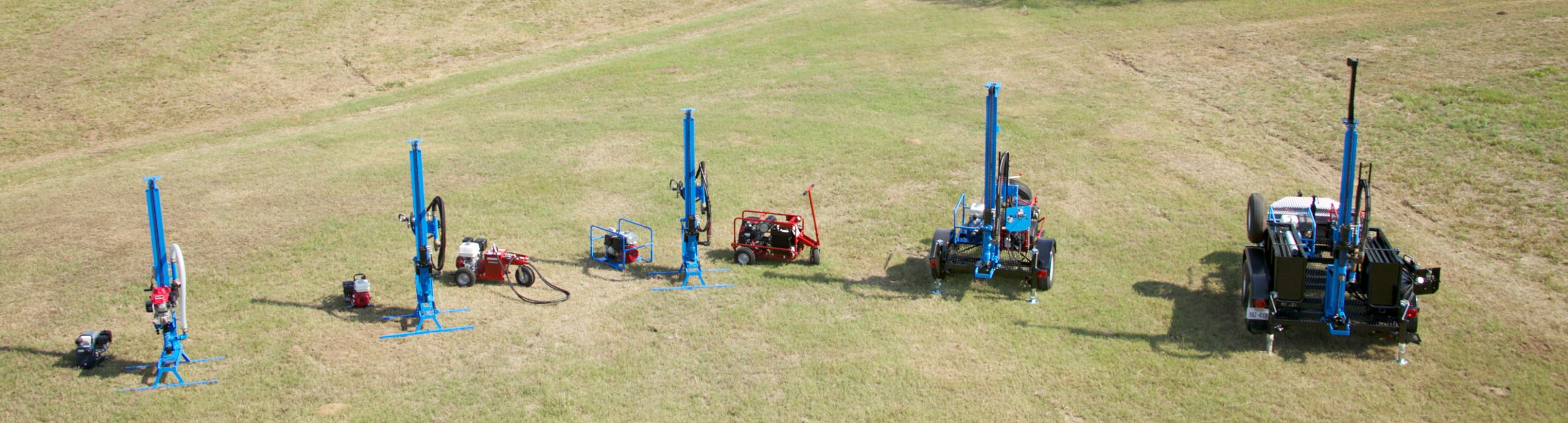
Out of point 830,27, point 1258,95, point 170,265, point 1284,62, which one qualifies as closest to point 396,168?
point 170,265

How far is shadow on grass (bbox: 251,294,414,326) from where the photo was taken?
15.5m

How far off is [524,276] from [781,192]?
6.94 m

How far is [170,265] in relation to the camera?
1351cm

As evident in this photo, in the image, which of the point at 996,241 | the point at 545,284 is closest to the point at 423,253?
the point at 545,284

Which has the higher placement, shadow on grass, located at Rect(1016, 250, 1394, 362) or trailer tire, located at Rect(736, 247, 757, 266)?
trailer tire, located at Rect(736, 247, 757, 266)

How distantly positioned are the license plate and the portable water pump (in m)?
15.6

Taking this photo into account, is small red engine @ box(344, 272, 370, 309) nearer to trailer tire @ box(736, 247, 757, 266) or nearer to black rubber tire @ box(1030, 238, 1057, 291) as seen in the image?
trailer tire @ box(736, 247, 757, 266)

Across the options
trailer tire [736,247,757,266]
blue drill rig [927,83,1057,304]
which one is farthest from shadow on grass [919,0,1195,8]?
trailer tire [736,247,757,266]

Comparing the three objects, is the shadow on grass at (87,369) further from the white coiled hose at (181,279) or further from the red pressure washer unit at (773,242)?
the red pressure washer unit at (773,242)

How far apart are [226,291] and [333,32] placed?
24.4 m

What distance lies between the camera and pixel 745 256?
17609 mm

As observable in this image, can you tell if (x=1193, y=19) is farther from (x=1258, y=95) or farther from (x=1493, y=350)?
(x=1493, y=350)

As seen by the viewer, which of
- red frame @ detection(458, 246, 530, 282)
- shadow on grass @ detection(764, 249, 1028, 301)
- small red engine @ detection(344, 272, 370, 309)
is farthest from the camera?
red frame @ detection(458, 246, 530, 282)

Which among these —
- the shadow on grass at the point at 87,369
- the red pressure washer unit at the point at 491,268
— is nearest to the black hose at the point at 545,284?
the red pressure washer unit at the point at 491,268
